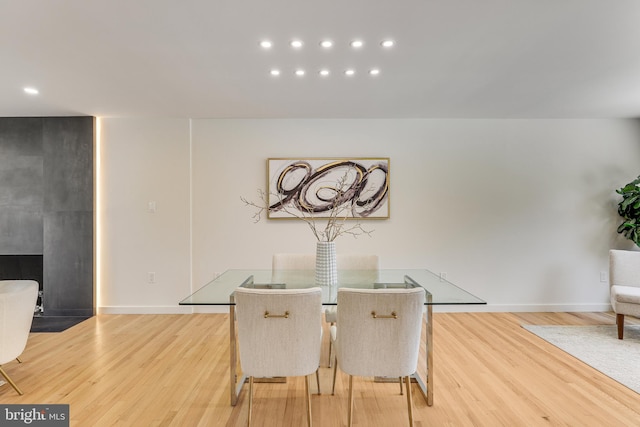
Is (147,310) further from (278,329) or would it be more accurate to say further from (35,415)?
(278,329)

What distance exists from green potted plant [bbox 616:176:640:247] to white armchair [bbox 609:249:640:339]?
1.74ft

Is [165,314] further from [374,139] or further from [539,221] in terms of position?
[539,221]

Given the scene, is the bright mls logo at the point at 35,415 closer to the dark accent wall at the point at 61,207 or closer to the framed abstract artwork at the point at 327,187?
the dark accent wall at the point at 61,207

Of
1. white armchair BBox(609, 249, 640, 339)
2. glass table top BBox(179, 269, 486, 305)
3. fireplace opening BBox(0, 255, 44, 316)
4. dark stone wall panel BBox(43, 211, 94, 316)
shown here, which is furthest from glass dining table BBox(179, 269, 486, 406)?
fireplace opening BBox(0, 255, 44, 316)

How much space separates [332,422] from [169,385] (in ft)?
3.94

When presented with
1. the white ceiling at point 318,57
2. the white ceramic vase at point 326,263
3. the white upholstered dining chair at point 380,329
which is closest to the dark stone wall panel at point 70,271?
the white ceiling at point 318,57

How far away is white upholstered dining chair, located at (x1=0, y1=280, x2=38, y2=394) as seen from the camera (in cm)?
217

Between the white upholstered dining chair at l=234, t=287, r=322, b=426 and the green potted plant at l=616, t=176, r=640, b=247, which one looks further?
the green potted plant at l=616, t=176, r=640, b=247

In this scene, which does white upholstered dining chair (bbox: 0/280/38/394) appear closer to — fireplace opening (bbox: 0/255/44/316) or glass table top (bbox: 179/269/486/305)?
glass table top (bbox: 179/269/486/305)

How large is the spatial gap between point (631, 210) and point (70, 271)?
6415mm

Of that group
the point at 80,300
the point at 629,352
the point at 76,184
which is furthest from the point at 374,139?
the point at 80,300

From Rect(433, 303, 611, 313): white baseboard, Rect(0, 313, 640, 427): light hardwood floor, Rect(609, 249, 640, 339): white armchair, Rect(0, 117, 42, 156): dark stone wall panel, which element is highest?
Rect(0, 117, 42, 156): dark stone wall panel

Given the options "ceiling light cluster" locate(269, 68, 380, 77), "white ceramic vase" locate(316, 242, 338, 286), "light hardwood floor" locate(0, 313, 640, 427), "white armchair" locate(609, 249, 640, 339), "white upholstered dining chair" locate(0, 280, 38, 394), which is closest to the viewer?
"light hardwood floor" locate(0, 313, 640, 427)

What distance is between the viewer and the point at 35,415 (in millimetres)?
2074
